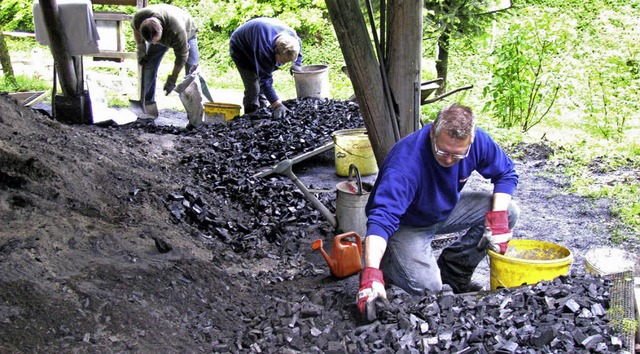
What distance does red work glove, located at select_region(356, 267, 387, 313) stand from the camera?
11.0 feet

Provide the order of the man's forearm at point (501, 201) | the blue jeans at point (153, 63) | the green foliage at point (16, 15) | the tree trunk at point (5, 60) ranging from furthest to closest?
1. the green foliage at point (16, 15)
2. the tree trunk at point (5, 60)
3. the blue jeans at point (153, 63)
4. the man's forearm at point (501, 201)

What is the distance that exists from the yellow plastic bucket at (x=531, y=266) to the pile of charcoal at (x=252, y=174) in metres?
1.96

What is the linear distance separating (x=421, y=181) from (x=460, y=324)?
935mm

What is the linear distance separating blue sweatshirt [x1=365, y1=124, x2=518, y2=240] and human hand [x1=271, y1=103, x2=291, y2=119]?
15.0ft

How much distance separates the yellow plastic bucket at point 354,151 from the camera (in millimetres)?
6992

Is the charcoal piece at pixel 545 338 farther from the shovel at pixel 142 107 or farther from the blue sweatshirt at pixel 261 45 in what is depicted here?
the shovel at pixel 142 107

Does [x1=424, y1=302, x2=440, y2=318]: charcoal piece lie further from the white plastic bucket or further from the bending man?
the bending man

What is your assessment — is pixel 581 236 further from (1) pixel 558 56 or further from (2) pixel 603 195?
(1) pixel 558 56

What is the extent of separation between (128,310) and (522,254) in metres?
2.52

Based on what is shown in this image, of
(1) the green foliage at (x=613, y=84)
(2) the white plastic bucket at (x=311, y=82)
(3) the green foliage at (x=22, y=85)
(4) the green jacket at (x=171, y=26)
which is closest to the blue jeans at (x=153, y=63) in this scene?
(4) the green jacket at (x=171, y=26)

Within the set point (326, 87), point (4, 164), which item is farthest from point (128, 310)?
point (326, 87)

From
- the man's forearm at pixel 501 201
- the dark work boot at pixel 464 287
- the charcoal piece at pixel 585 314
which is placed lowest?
the dark work boot at pixel 464 287

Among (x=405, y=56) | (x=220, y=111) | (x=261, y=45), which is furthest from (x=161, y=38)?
(x=405, y=56)

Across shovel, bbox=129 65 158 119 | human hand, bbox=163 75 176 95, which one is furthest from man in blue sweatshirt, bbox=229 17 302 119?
shovel, bbox=129 65 158 119
